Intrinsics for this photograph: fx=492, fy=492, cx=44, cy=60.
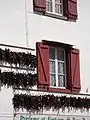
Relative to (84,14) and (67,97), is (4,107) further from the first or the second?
(84,14)

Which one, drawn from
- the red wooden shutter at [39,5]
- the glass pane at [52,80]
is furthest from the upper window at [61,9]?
the glass pane at [52,80]

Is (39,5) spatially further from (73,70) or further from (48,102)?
(48,102)

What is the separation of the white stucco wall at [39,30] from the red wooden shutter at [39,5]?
16 cm

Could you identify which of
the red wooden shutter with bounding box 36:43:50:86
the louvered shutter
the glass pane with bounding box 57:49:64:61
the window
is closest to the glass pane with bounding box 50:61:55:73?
the window

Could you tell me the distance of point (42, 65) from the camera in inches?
672

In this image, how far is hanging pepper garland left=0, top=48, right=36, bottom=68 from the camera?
15.9 metres

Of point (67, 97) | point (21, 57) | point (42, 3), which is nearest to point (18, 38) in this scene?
point (21, 57)

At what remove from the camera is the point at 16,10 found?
16.6 metres

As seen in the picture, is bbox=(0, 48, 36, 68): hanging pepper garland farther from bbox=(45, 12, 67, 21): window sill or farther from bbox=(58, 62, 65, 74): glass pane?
bbox=(45, 12, 67, 21): window sill

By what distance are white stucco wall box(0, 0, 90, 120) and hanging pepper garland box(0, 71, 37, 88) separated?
0.30 metres

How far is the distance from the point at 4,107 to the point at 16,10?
3384mm

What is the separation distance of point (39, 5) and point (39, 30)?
2.89 ft

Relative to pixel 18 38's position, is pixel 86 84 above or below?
below

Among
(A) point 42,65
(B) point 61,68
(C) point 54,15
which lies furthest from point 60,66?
(C) point 54,15
